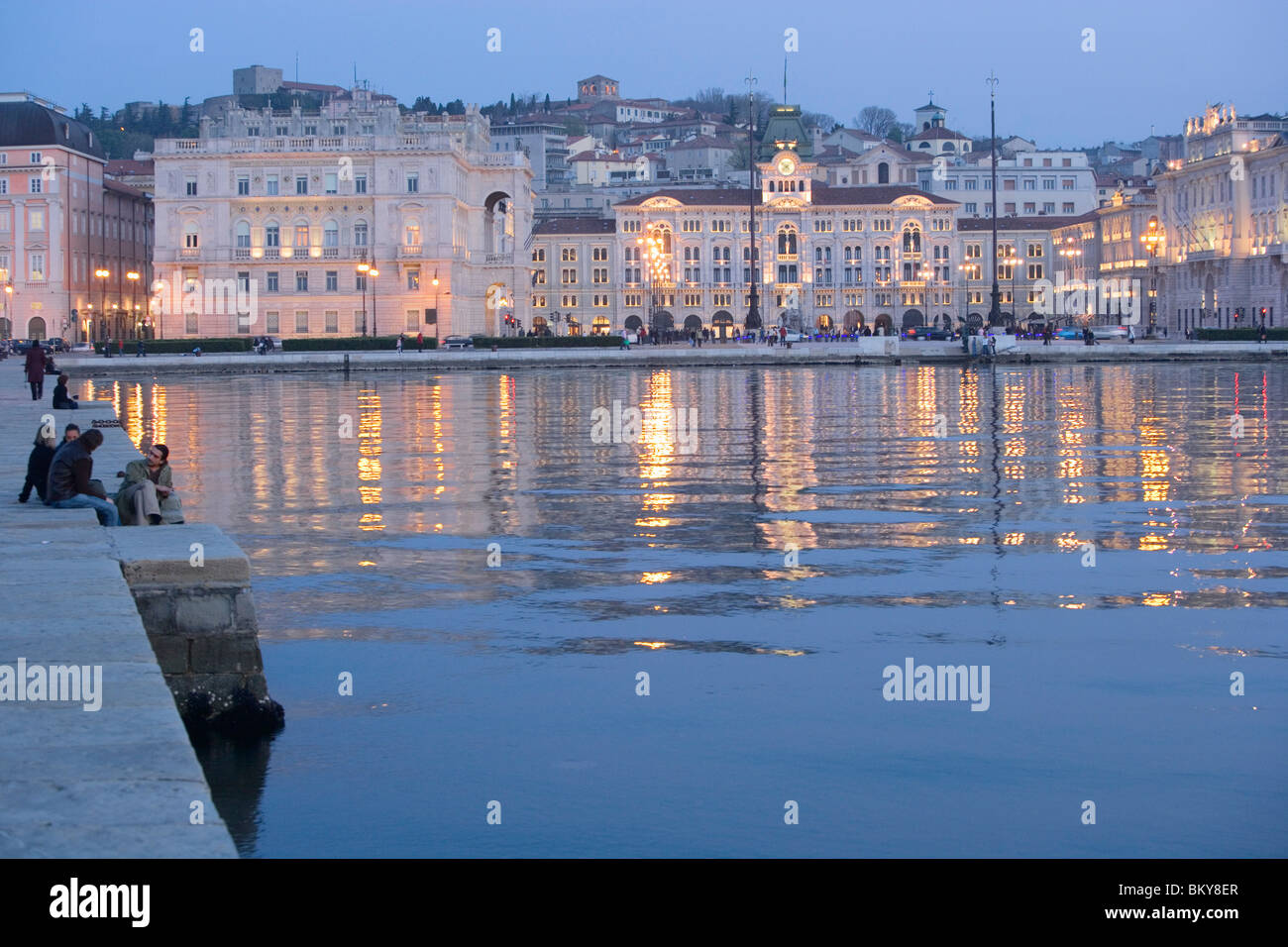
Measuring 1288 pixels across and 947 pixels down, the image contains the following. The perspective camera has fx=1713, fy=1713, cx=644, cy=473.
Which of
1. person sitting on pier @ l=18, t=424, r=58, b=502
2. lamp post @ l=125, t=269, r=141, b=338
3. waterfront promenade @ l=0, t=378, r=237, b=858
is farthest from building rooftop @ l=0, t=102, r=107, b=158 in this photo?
waterfront promenade @ l=0, t=378, r=237, b=858

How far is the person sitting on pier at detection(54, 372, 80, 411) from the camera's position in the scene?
97.9 feet

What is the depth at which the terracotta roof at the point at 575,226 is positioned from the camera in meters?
126

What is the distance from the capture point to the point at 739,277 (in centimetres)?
12850

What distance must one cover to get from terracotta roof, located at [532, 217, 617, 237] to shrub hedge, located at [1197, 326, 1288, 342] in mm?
53508

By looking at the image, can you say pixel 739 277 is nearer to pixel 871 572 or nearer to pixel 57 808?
pixel 871 572

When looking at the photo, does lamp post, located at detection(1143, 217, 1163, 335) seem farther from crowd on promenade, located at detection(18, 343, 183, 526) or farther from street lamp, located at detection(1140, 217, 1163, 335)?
crowd on promenade, located at detection(18, 343, 183, 526)

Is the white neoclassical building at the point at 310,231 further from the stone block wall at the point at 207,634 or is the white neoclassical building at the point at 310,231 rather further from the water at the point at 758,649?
the stone block wall at the point at 207,634

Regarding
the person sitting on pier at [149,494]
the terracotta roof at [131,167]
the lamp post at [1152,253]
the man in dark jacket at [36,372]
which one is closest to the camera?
the person sitting on pier at [149,494]

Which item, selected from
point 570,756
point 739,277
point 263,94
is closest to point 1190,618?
point 570,756

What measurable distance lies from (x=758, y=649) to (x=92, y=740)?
5.40m

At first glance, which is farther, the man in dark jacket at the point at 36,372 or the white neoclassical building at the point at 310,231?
the white neoclassical building at the point at 310,231

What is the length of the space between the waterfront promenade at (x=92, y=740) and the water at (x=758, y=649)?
908 millimetres

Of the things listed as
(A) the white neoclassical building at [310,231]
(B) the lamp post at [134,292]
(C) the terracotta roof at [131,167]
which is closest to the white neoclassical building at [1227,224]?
(A) the white neoclassical building at [310,231]
